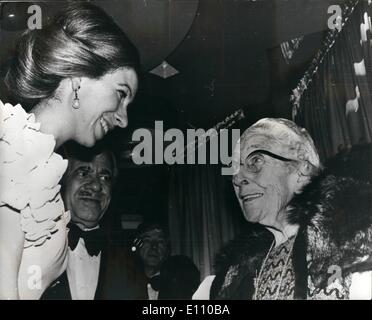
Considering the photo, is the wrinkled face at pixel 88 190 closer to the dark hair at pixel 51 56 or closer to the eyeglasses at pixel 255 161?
the dark hair at pixel 51 56

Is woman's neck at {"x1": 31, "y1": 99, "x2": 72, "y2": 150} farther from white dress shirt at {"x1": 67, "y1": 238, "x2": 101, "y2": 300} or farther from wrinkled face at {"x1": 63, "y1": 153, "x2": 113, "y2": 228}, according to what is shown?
white dress shirt at {"x1": 67, "y1": 238, "x2": 101, "y2": 300}

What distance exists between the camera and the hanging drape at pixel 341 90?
4500 millimetres

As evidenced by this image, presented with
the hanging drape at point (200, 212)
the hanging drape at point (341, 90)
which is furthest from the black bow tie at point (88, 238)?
the hanging drape at point (341, 90)

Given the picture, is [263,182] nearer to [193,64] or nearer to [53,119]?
[193,64]

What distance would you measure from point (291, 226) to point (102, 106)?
5.03 feet

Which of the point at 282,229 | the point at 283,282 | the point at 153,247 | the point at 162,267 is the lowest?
the point at 283,282

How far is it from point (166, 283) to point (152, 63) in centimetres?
149

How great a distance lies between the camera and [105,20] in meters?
4.43

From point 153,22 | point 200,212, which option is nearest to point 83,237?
point 200,212

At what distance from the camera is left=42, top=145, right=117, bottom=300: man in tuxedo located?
4422 millimetres

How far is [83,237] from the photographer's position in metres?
4.43

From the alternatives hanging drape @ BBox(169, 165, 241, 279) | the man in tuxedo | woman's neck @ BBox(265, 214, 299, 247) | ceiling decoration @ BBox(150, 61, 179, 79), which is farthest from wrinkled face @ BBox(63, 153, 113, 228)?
woman's neck @ BBox(265, 214, 299, 247)

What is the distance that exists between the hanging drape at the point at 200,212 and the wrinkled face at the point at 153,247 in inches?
2.6
